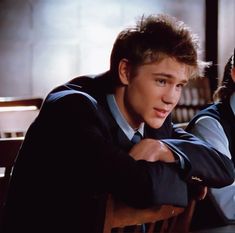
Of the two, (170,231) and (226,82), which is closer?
(170,231)

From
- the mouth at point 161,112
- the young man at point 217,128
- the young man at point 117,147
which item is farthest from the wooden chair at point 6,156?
the young man at point 217,128

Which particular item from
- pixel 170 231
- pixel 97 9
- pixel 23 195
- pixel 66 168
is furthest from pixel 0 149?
pixel 97 9

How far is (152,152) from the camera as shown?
1394 mm

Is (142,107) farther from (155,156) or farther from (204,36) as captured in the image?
(204,36)

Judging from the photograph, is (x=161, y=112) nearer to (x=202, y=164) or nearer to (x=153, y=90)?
(x=153, y=90)

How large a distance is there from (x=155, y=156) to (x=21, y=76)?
4.15m

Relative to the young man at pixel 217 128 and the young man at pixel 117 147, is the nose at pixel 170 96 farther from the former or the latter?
the young man at pixel 217 128

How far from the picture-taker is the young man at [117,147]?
1.30 metres

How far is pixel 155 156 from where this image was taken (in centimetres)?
139

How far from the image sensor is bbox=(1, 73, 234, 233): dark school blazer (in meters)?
1.28

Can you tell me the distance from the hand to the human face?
0.62ft

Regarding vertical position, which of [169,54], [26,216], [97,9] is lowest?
[26,216]

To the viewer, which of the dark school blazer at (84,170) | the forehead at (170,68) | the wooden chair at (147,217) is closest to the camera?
the wooden chair at (147,217)

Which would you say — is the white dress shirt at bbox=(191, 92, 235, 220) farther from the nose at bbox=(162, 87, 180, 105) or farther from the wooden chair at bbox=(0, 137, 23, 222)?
the wooden chair at bbox=(0, 137, 23, 222)
